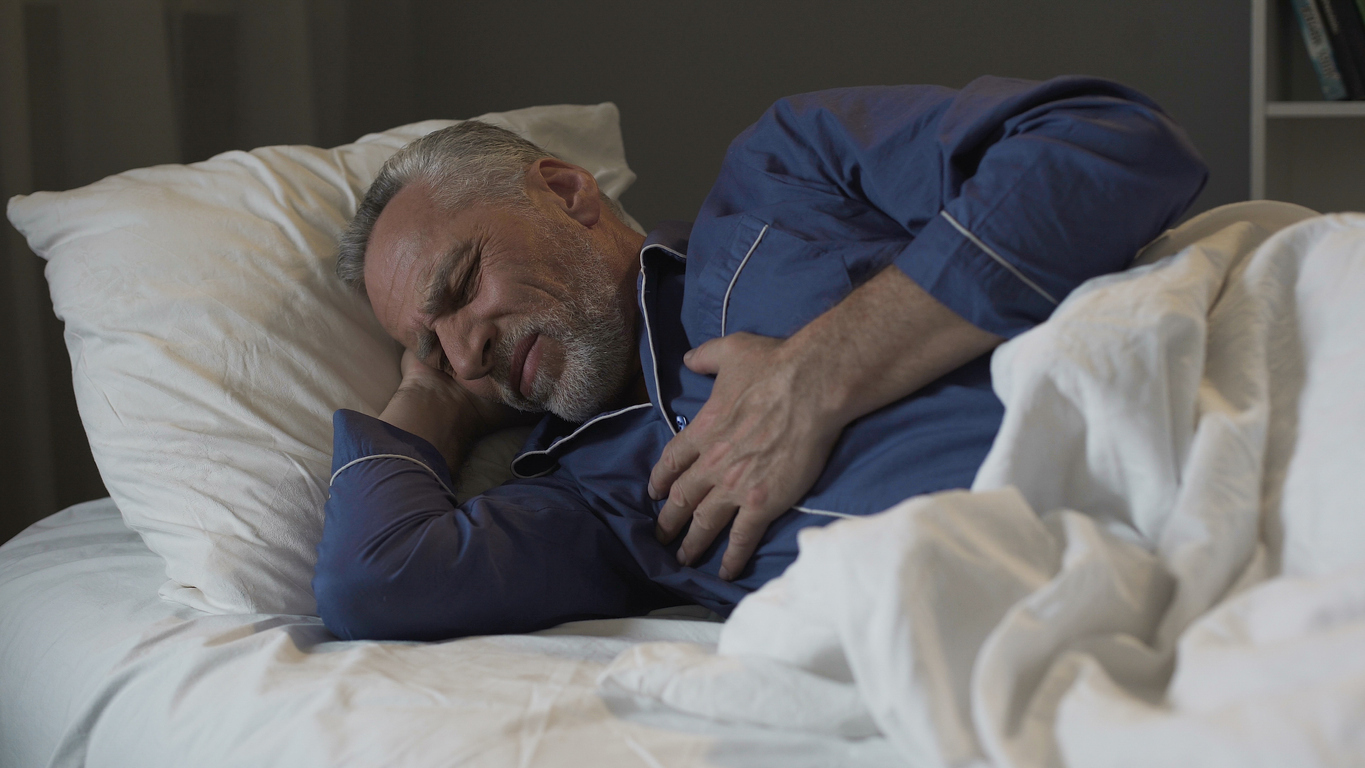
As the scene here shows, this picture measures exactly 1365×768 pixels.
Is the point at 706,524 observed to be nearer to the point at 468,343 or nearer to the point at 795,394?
the point at 795,394

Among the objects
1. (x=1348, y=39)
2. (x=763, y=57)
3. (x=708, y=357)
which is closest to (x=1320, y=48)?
(x=1348, y=39)

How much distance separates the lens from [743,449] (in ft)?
3.07

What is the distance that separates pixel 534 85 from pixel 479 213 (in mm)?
1198

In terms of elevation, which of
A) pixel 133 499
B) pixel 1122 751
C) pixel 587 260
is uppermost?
pixel 587 260

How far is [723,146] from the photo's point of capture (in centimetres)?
226

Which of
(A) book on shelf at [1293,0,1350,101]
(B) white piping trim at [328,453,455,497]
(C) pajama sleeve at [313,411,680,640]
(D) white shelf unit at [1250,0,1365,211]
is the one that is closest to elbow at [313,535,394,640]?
(C) pajama sleeve at [313,411,680,640]

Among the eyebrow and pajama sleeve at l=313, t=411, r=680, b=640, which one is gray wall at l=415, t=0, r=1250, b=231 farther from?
pajama sleeve at l=313, t=411, r=680, b=640

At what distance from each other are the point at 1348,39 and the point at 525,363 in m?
1.69

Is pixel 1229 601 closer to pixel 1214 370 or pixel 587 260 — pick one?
pixel 1214 370

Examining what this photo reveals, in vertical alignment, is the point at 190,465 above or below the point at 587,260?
below

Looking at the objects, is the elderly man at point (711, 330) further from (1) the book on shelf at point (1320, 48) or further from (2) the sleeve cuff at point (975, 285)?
(1) the book on shelf at point (1320, 48)

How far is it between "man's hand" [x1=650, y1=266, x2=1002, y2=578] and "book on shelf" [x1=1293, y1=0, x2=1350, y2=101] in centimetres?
148

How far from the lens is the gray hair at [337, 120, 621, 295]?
4.00 feet

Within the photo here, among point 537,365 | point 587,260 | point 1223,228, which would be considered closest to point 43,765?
point 537,365
